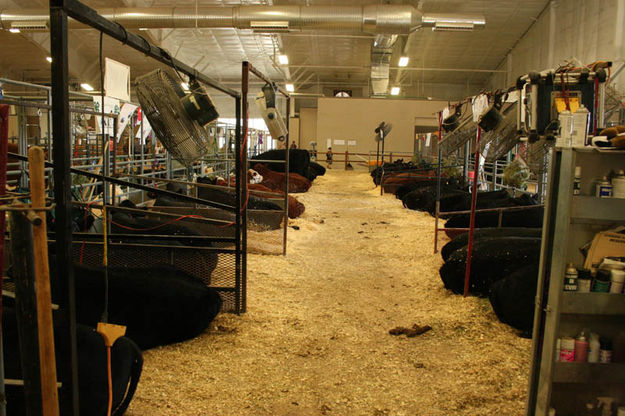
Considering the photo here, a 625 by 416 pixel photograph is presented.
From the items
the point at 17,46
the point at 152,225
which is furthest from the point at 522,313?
the point at 17,46

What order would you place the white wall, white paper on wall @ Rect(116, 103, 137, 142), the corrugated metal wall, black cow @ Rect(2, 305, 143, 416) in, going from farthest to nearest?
the white wall → the corrugated metal wall → white paper on wall @ Rect(116, 103, 137, 142) → black cow @ Rect(2, 305, 143, 416)

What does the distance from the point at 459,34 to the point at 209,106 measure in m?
17.5

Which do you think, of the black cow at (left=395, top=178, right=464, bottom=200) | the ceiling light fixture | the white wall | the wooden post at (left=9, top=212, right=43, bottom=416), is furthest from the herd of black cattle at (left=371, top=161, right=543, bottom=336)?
the white wall

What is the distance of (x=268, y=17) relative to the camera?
12.3 meters

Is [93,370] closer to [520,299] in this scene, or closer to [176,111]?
[176,111]

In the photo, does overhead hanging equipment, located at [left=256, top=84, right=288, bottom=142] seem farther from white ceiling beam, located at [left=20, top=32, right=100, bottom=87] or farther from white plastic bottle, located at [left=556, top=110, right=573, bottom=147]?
white ceiling beam, located at [left=20, top=32, right=100, bottom=87]

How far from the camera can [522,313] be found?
3.57m

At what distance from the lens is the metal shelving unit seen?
193 cm

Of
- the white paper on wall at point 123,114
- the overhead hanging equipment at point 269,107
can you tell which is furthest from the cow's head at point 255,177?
the overhead hanging equipment at point 269,107

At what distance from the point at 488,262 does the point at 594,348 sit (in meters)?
2.41

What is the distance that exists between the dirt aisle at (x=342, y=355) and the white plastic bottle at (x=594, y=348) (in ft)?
2.42

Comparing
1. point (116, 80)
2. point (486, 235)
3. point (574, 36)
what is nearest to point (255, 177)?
point (116, 80)

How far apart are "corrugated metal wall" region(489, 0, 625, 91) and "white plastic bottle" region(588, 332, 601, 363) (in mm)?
10732

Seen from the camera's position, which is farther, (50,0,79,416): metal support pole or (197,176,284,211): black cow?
(197,176,284,211): black cow
